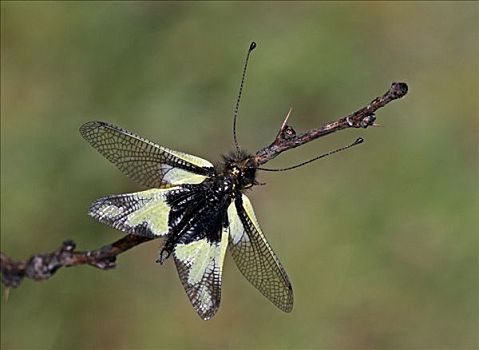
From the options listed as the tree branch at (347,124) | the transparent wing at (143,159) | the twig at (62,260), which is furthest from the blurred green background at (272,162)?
the tree branch at (347,124)

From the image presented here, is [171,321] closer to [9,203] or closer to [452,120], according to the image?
[9,203]

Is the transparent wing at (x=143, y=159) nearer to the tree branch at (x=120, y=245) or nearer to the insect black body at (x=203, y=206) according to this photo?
the insect black body at (x=203, y=206)

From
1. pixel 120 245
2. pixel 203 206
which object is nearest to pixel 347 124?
pixel 203 206

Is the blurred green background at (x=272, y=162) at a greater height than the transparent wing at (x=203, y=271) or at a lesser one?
greater

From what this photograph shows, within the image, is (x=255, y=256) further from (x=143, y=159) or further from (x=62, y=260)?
(x=62, y=260)

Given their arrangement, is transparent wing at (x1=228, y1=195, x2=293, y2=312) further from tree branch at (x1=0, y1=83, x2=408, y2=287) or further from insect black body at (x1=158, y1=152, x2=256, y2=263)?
tree branch at (x1=0, y1=83, x2=408, y2=287)
